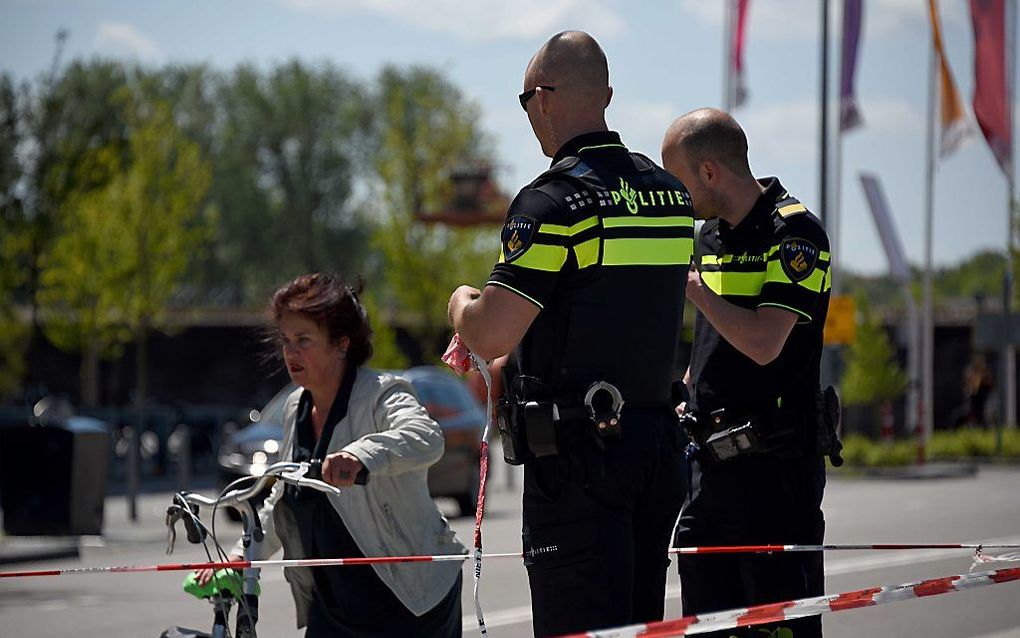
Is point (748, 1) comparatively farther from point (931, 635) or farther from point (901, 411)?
point (931, 635)

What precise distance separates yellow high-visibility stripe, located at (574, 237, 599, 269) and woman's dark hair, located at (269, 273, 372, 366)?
1.24 meters

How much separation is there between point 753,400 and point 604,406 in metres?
1.22

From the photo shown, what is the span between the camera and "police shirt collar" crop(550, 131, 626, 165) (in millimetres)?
4125

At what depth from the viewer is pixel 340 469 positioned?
4434 mm

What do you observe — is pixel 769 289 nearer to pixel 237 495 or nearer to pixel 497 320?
pixel 497 320

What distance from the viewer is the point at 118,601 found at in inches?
421

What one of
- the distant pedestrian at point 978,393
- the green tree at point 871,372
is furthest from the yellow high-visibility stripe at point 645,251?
the green tree at point 871,372

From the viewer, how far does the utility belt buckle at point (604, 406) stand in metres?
3.92

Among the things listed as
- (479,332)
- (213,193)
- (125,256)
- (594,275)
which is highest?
(213,193)

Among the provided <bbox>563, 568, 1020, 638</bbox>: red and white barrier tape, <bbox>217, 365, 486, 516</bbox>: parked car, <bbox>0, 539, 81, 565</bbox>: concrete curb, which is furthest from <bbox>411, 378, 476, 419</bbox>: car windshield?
<bbox>563, 568, 1020, 638</bbox>: red and white barrier tape

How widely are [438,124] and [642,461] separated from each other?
143 feet

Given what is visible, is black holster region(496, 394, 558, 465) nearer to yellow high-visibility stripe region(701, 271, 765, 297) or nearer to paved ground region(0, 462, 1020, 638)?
yellow high-visibility stripe region(701, 271, 765, 297)

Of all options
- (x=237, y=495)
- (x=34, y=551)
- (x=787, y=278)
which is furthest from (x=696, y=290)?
(x=34, y=551)

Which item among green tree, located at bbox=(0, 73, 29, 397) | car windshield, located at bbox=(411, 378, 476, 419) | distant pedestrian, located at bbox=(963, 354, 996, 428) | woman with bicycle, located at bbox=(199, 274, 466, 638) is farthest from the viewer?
distant pedestrian, located at bbox=(963, 354, 996, 428)
